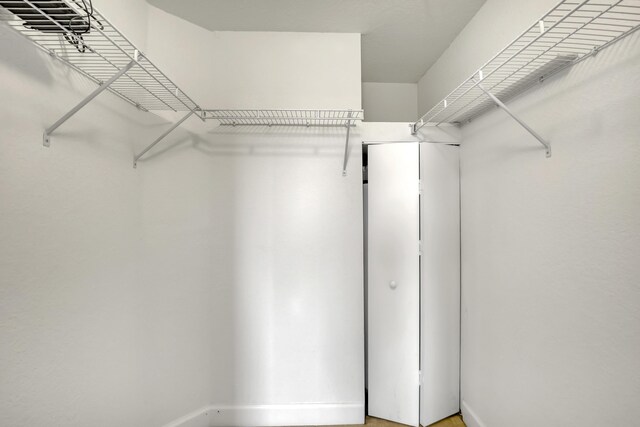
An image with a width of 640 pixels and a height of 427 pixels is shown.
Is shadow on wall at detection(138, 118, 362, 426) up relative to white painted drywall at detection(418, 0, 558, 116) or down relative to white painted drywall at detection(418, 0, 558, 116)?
down

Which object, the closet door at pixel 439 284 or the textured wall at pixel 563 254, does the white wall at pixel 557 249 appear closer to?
the textured wall at pixel 563 254

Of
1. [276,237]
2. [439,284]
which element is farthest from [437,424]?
[276,237]

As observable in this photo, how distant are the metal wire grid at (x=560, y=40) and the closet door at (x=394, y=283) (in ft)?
1.99

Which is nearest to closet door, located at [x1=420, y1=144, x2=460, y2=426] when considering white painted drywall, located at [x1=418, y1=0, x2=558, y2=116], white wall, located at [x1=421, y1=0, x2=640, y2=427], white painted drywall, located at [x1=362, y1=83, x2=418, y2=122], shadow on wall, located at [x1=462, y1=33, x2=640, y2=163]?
white wall, located at [x1=421, y1=0, x2=640, y2=427]

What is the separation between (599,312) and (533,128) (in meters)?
0.78

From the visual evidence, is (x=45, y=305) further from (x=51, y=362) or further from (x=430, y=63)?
(x=430, y=63)

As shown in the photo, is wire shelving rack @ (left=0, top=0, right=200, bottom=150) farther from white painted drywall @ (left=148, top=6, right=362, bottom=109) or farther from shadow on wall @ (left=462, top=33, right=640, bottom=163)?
shadow on wall @ (left=462, top=33, right=640, bottom=163)

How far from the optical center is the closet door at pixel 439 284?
1720 mm

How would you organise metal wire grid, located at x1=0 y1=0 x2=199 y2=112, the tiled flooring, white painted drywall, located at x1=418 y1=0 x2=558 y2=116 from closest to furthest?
metal wire grid, located at x1=0 y1=0 x2=199 y2=112 < white painted drywall, located at x1=418 y1=0 x2=558 y2=116 < the tiled flooring

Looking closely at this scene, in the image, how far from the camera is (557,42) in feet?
2.90

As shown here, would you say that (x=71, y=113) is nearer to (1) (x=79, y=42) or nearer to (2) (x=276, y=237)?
(1) (x=79, y=42)

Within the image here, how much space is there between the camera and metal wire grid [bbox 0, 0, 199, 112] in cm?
80

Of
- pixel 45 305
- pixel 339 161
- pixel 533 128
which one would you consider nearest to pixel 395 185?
pixel 339 161

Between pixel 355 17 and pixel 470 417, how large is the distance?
2.66 m
